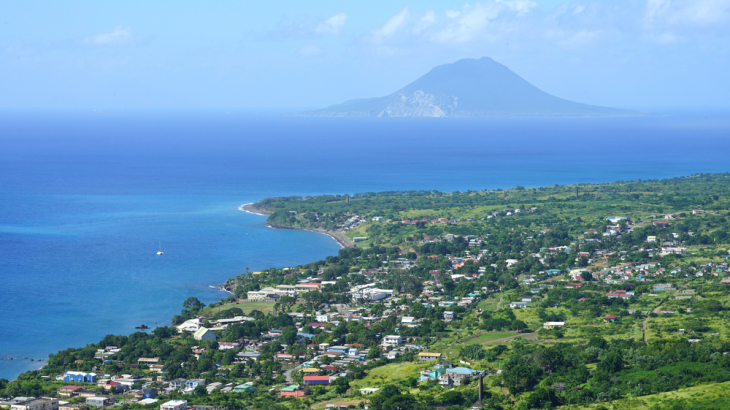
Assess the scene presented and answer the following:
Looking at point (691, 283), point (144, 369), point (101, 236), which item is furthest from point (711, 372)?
point (101, 236)

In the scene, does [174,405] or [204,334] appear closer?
[174,405]

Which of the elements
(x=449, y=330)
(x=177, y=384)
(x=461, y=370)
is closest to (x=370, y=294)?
(x=449, y=330)

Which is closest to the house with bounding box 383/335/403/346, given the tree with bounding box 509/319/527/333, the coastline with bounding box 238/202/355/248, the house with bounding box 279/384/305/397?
the tree with bounding box 509/319/527/333

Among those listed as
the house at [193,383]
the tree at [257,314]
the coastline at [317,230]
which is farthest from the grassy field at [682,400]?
the coastline at [317,230]

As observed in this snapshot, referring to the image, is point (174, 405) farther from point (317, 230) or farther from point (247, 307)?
point (317, 230)

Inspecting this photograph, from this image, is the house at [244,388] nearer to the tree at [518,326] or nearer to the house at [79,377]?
the house at [79,377]
